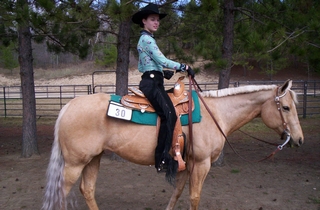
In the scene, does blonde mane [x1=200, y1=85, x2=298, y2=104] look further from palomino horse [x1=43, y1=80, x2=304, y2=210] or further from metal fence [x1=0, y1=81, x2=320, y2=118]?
metal fence [x1=0, y1=81, x2=320, y2=118]

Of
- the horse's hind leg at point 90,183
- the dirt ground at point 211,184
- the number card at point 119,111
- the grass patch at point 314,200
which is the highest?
the number card at point 119,111

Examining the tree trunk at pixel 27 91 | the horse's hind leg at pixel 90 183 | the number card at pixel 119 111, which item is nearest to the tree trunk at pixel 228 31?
the number card at pixel 119 111

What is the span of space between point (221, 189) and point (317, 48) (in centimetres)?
372

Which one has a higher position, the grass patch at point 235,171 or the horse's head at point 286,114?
the horse's head at point 286,114

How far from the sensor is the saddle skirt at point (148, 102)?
370 cm

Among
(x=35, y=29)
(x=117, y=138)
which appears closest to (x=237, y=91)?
(x=117, y=138)

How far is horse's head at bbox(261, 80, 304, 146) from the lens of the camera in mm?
3779

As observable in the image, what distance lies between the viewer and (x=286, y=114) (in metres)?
3.81

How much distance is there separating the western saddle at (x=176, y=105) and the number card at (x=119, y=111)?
0.23ft

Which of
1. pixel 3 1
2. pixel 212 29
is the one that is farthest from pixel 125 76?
pixel 3 1

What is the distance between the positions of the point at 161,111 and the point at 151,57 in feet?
2.21

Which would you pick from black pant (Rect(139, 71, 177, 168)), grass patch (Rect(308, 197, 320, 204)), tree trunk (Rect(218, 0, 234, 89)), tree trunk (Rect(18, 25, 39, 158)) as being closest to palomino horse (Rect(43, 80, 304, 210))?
black pant (Rect(139, 71, 177, 168))

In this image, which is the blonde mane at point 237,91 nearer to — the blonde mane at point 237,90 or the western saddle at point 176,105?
the blonde mane at point 237,90

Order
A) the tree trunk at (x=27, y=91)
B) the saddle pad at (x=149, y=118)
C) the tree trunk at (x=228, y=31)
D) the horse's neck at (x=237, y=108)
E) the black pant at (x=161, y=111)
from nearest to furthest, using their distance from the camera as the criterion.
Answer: the black pant at (x=161, y=111), the saddle pad at (x=149, y=118), the horse's neck at (x=237, y=108), the tree trunk at (x=228, y=31), the tree trunk at (x=27, y=91)
